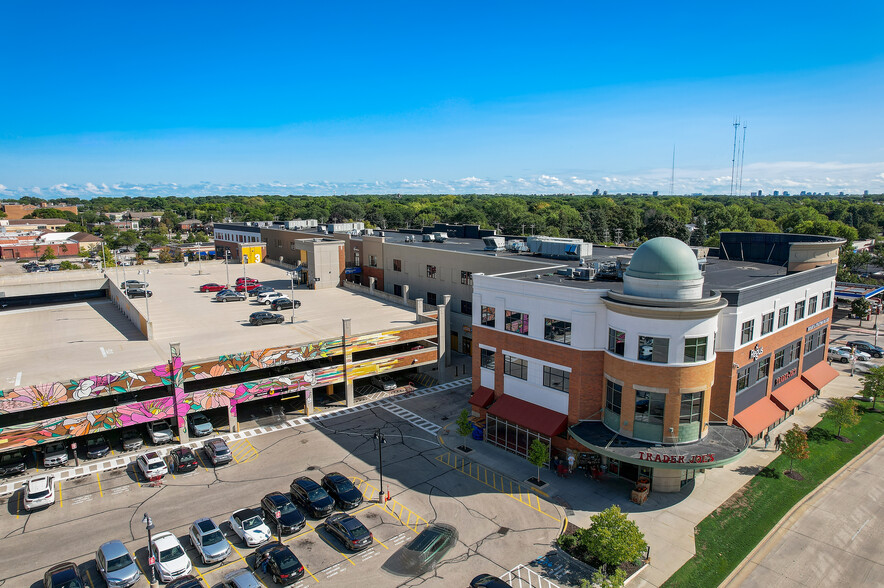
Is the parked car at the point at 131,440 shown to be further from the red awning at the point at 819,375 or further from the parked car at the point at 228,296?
the red awning at the point at 819,375

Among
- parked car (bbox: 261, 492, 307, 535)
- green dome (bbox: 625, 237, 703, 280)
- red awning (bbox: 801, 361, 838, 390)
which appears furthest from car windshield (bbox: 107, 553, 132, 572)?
red awning (bbox: 801, 361, 838, 390)

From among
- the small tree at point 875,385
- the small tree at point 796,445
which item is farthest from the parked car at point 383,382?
the small tree at point 875,385

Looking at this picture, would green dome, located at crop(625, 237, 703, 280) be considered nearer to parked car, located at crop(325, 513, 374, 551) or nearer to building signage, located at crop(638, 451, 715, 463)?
building signage, located at crop(638, 451, 715, 463)

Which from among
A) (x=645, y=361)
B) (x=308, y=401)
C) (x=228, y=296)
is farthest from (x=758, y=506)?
(x=228, y=296)

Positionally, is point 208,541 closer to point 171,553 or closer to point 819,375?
point 171,553

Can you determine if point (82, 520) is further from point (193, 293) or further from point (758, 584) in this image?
point (193, 293)

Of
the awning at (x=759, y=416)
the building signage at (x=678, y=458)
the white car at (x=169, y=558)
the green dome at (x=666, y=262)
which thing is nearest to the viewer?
the white car at (x=169, y=558)
